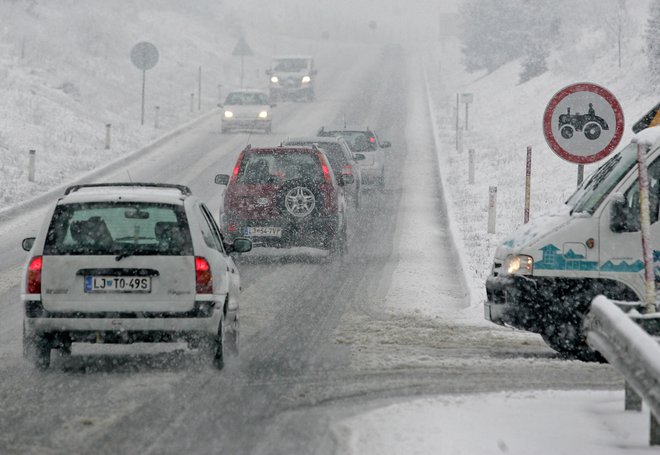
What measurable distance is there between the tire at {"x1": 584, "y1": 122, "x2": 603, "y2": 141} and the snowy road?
7.58ft

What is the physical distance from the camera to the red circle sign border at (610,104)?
13.1m

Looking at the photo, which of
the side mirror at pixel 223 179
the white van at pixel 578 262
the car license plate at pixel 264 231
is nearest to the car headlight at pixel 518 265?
the white van at pixel 578 262

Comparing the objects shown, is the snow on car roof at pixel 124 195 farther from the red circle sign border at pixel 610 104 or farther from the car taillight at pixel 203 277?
the red circle sign border at pixel 610 104

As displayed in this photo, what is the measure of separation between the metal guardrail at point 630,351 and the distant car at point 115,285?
3.18 m

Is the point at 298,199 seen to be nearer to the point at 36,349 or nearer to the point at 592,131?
the point at 592,131

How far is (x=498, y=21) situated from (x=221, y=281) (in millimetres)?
60077

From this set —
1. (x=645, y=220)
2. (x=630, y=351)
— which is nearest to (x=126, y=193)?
(x=645, y=220)

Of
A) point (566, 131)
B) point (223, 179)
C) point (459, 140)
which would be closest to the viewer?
point (566, 131)

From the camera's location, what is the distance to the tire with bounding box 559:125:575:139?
524 inches

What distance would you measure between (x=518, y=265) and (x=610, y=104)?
3299mm

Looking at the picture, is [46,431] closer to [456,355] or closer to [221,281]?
[221,281]

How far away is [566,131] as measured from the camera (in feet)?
43.8

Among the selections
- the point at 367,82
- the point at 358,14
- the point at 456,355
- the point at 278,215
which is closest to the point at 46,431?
the point at 456,355

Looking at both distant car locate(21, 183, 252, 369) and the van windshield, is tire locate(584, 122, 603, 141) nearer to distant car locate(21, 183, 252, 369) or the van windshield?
the van windshield
